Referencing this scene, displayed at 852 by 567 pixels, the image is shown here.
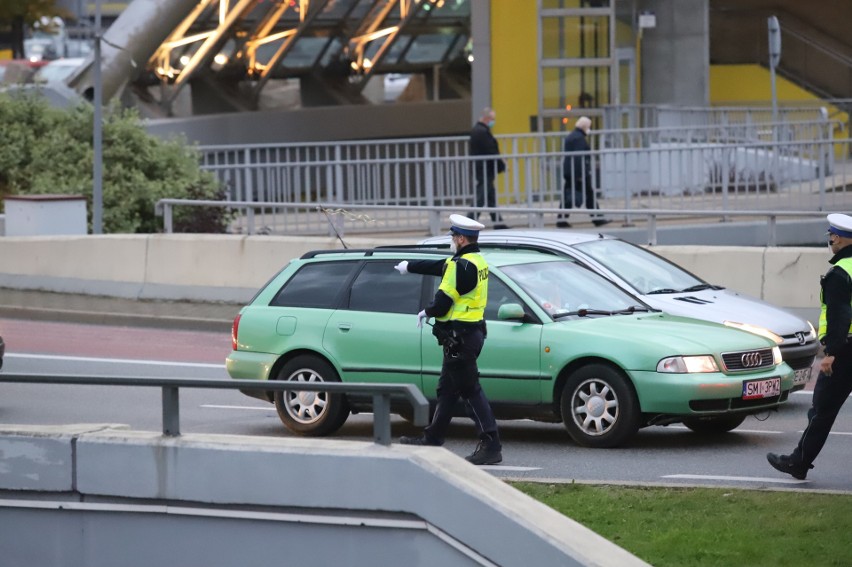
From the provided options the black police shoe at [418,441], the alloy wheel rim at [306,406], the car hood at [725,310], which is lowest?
the black police shoe at [418,441]

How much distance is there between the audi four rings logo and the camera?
11.4 meters

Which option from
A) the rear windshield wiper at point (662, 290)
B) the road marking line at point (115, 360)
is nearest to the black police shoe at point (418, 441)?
the rear windshield wiper at point (662, 290)

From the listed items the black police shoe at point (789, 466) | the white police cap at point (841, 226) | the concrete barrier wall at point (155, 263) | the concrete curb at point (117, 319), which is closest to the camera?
the white police cap at point (841, 226)

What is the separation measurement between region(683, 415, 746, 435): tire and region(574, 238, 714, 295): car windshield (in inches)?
64.2

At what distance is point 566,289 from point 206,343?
7.09 m

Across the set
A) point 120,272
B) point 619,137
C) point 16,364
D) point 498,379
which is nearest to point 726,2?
point 619,137

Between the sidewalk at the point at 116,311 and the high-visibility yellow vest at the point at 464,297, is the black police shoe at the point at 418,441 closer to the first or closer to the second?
the high-visibility yellow vest at the point at 464,297

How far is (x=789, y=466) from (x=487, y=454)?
2.04 meters

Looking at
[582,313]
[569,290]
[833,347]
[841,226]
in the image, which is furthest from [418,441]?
[841,226]

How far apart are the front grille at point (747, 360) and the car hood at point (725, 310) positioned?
152 centimetres

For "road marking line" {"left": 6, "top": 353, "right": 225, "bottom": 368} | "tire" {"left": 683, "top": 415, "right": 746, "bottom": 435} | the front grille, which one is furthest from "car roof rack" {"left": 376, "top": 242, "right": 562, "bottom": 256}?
"road marking line" {"left": 6, "top": 353, "right": 225, "bottom": 368}

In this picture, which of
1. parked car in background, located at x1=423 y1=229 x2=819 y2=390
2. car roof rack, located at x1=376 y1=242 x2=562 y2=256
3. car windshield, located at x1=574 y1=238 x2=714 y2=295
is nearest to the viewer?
parked car in background, located at x1=423 y1=229 x2=819 y2=390

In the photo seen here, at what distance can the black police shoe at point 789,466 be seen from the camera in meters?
10.1

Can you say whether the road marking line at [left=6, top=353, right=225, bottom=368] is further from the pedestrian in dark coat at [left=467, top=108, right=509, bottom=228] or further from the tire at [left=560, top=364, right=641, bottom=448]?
the pedestrian in dark coat at [left=467, top=108, right=509, bottom=228]
